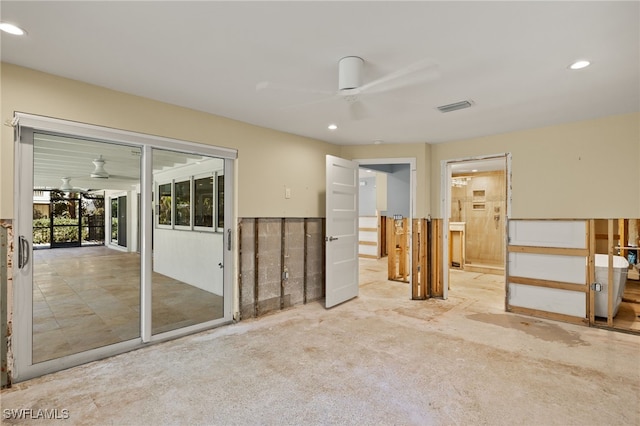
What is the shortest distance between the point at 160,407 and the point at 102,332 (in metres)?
1.70

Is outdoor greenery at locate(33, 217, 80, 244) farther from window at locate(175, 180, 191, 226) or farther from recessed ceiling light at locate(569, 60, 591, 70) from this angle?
recessed ceiling light at locate(569, 60, 591, 70)

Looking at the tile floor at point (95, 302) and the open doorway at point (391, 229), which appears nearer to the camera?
the tile floor at point (95, 302)

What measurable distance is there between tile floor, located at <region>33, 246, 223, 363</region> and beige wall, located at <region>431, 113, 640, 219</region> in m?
4.24

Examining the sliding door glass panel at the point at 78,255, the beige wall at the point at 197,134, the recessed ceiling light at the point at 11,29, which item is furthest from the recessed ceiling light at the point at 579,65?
the sliding door glass panel at the point at 78,255

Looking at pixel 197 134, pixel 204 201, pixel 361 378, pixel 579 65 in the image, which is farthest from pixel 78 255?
pixel 579 65

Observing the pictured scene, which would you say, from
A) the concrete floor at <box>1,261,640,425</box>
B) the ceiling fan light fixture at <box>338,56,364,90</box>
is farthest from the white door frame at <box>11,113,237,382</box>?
the ceiling fan light fixture at <box>338,56,364,90</box>

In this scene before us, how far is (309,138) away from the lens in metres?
4.45

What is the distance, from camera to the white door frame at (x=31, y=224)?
2.31 m

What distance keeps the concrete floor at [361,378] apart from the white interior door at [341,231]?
31.8 inches

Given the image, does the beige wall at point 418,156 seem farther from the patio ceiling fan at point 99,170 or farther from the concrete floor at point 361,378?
the patio ceiling fan at point 99,170

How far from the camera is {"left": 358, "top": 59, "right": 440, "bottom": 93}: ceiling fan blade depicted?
7.45 ft

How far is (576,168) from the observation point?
144 inches

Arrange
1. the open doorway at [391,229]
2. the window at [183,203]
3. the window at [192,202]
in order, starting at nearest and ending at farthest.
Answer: the window at [192,202] → the open doorway at [391,229] → the window at [183,203]

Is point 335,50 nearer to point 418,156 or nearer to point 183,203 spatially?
point 418,156
